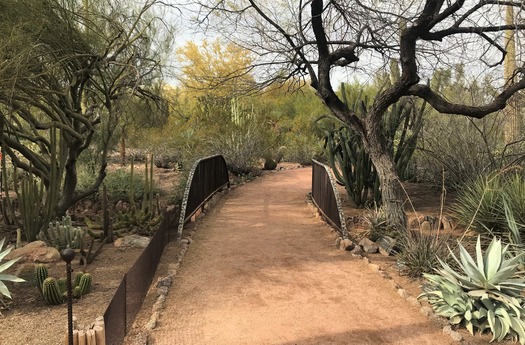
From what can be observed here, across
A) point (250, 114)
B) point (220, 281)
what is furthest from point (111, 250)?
point (250, 114)

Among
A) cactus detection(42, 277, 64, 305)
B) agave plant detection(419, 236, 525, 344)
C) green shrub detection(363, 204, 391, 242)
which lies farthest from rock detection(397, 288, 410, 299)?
cactus detection(42, 277, 64, 305)

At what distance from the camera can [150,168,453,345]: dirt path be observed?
12.9 ft

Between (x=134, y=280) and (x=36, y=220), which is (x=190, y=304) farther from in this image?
(x=36, y=220)


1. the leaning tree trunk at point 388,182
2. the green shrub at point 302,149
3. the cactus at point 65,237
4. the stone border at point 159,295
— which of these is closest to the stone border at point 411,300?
the leaning tree trunk at point 388,182

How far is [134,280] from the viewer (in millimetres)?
4258

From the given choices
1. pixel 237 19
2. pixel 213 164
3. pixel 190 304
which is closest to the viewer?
pixel 190 304

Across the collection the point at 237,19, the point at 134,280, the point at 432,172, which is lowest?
the point at 134,280

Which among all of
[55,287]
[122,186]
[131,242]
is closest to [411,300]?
[55,287]

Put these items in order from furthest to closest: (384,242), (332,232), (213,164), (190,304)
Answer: (213,164)
(332,232)
(384,242)
(190,304)

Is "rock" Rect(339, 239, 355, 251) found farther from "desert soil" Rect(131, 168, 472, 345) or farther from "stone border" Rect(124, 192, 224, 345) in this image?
"stone border" Rect(124, 192, 224, 345)

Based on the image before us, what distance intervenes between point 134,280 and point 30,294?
1567mm

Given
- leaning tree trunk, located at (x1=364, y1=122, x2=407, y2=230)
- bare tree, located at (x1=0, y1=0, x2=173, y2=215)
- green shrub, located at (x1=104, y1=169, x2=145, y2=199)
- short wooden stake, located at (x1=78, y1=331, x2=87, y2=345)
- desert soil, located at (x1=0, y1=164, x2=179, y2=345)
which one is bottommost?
desert soil, located at (x1=0, y1=164, x2=179, y2=345)

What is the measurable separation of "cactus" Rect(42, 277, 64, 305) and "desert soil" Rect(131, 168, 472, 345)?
115 cm

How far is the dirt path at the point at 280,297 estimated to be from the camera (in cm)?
392
